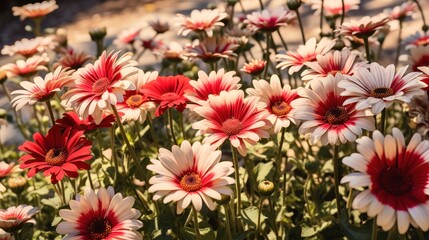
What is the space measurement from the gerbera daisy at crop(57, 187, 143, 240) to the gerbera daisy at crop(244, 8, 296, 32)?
81cm

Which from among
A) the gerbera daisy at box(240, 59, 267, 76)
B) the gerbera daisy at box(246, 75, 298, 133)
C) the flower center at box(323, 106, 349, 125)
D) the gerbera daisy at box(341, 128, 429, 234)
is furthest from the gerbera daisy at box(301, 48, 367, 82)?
the gerbera daisy at box(341, 128, 429, 234)

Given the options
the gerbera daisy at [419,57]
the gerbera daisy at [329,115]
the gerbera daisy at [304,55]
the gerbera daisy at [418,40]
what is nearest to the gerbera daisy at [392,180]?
the gerbera daisy at [329,115]

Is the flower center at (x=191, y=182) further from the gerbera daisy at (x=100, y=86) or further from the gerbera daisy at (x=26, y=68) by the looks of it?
the gerbera daisy at (x=26, y=68)

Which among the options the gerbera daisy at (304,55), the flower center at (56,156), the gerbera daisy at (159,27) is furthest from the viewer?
the gerbera daisy at (159,27)

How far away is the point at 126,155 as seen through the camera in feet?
5.97

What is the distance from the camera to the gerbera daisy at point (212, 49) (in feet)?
6.15

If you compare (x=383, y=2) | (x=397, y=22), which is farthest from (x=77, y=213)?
(x=383, y=2)

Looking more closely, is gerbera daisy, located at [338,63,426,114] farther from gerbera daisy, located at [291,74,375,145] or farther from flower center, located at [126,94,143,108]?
flower center, located at [126,94,143,108]

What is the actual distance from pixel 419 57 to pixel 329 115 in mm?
662

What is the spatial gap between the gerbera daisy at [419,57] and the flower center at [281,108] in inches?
22.5

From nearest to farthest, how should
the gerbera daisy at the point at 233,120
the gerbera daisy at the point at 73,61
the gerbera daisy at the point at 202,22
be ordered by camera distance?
the gerbera daisy at the point at 233,120 → the gerbera daisy at the point at 202,22 → the gerbera daisy at the point at 73,61

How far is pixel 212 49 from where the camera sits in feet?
6.37

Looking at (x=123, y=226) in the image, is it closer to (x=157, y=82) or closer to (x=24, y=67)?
(x=157, y=82)

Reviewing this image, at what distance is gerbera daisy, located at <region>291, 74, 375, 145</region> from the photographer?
1276mm
